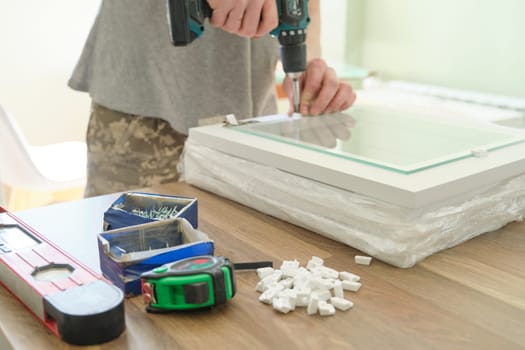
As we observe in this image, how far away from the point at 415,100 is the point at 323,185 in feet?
5.08

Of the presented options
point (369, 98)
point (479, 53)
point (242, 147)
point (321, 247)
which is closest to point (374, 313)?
point (321, 247)

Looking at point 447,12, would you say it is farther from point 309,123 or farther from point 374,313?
point 374,313

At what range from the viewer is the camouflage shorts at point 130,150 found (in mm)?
1126

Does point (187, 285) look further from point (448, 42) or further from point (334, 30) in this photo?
point (334, 30)

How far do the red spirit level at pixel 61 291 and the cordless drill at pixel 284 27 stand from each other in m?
0.36

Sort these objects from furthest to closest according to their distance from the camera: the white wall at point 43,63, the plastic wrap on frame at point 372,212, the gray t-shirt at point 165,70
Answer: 1. the white wall at point 43,63
2. the gray t-shirt at point 165,70
3. the plastic wrap on frame at point 372,212

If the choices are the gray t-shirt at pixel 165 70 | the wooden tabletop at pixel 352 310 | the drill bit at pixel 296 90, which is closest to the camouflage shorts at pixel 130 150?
the gray t-shirt at pixel 165 70

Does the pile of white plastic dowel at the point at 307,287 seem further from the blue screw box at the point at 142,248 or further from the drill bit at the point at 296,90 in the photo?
the drill bit at the point at 296,90

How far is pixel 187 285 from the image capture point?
19.2 inches

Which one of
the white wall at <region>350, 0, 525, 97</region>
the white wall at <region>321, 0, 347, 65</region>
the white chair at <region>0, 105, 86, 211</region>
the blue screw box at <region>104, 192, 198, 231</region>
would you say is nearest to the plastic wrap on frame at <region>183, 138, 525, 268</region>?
the blue screw box at <region>104, 192, 198, 231</region>

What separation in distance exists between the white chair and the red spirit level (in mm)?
1063

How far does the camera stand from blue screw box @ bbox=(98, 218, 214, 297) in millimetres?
526

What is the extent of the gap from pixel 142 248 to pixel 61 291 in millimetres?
108

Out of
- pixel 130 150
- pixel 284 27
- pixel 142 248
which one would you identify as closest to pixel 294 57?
pixel 284 27
